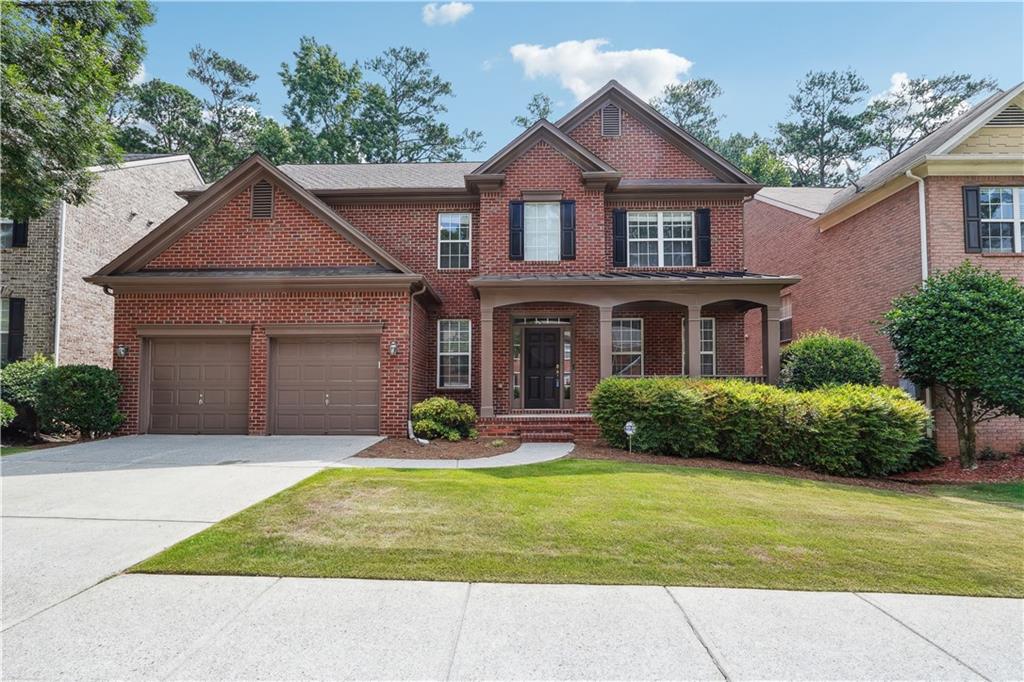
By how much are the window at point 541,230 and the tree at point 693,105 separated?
98.0ft

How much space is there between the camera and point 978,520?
6047 mm

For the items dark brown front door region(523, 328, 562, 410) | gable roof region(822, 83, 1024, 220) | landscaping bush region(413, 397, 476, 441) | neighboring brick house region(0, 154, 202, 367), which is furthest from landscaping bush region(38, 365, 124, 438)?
gable roof region(822, 83, 1024, 220)

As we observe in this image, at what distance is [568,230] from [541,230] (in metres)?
0.74

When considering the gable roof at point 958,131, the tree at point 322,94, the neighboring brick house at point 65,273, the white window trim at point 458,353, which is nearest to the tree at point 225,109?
the tree at point 322,94

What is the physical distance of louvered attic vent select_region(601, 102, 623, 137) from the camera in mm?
15008

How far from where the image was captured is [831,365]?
36.1ft

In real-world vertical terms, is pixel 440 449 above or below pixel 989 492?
above

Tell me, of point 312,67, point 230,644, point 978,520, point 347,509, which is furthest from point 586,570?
point 312,67

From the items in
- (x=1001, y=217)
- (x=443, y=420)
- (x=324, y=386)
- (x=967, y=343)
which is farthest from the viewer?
(x=324, y=386)

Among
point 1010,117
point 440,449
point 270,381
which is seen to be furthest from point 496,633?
point 1010,117

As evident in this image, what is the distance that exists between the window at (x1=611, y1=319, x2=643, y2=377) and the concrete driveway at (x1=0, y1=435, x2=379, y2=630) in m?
6.90

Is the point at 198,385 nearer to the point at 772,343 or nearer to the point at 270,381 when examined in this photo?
the point at 270,381

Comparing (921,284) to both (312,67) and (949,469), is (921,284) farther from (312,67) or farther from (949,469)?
(312,67)

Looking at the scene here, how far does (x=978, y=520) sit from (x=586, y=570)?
5335 mm
